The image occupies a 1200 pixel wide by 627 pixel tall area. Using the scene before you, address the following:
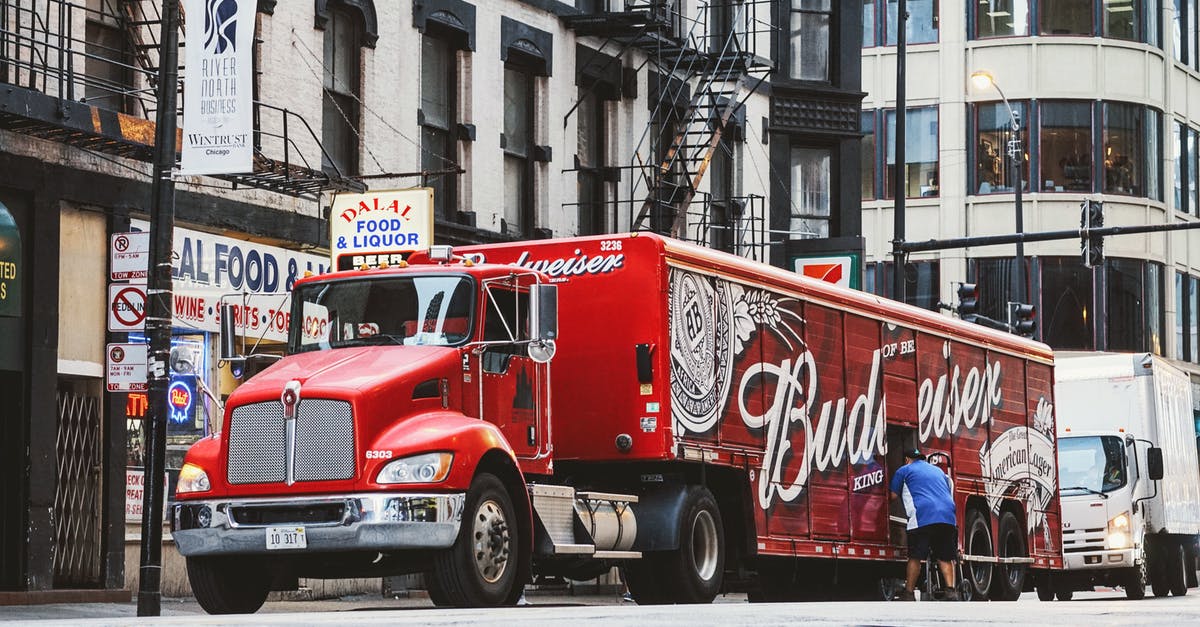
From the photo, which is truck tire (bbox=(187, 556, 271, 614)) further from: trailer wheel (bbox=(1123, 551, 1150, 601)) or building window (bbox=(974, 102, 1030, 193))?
building window (bbox=(974, 102, 1030, 193))

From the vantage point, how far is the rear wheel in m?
23.6

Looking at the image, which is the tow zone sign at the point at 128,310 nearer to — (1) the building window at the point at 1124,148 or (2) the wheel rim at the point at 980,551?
(2) the wheel rim at the point at 980,551

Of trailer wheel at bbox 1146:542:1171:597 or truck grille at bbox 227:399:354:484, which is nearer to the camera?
truck grille at bbox 227:399:354:484

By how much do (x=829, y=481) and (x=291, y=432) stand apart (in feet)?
22.7

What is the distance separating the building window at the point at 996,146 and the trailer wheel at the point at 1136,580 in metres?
26.0

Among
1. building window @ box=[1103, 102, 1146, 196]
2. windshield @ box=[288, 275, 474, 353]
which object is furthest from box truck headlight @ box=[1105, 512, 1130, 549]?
building window @ box=[1103, 102, 1146, 196]

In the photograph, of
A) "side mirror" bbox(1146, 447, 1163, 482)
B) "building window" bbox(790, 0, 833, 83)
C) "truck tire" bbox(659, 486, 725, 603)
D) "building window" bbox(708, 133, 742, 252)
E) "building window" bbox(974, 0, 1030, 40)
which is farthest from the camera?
"building window" bbox(974, 0, 1030, 40)

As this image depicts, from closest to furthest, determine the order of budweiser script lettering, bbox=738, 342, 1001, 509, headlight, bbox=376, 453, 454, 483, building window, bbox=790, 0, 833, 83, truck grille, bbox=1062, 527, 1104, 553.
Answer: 1. headlight, bbox=376, 453, 454, 483
2. budweiser script lettering, bbox=738, 342, 1001, 509
3. truck grille, bbox=1062, 527, 1104, 553
4. building window, bbox=790, 0, 833, 83

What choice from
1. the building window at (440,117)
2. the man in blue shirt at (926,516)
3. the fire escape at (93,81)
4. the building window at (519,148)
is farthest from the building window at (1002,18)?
the man in blue shirt at (926,516)

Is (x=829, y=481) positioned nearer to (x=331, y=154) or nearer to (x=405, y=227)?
(x=405, y=227)

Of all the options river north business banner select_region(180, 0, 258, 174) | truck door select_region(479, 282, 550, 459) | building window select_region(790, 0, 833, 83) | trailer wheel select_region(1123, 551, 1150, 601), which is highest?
building window select_region(790, 0, 833, 83)

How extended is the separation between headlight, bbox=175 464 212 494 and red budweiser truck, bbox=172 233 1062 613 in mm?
29

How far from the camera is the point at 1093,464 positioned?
2958 centimetres

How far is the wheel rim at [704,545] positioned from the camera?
1808 cm
